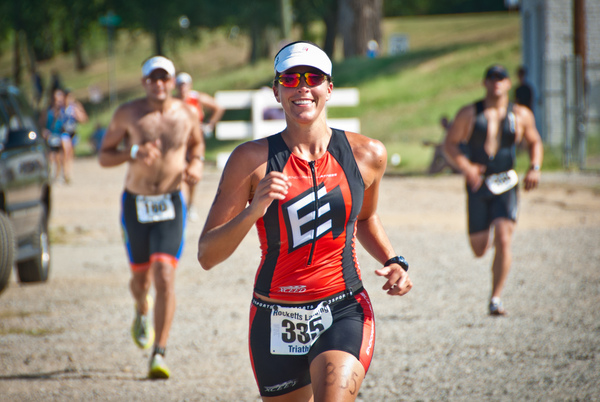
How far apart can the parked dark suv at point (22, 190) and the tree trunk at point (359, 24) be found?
26928 mm

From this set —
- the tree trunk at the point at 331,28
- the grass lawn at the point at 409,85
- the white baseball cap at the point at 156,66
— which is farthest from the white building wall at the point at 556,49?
the tree trunk at the point at 331,28

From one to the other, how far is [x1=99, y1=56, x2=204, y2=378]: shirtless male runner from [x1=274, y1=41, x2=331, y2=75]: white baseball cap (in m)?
2.84

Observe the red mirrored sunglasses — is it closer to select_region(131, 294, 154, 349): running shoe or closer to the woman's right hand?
the woman's right hand

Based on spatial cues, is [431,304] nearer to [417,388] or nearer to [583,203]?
[417,388]

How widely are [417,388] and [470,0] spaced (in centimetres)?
7940

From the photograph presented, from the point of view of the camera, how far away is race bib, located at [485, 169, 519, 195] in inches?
281

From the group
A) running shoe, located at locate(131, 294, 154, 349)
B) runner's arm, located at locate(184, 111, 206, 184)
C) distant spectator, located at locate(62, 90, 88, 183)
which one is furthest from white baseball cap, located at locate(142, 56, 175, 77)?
distant spectator, located at locate(62, 90, 88, 183)

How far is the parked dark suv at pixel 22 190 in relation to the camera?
746 cm

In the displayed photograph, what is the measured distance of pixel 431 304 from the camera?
24.3 ft

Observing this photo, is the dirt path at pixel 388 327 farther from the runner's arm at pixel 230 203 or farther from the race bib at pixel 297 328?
the runner's arm at pixel 230 203

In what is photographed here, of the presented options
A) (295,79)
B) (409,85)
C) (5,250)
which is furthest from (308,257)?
(409,85)

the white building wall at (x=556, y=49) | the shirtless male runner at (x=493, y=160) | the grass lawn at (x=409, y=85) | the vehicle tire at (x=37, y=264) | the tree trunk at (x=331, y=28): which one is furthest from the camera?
the tree trunk at (x=331, y=28)

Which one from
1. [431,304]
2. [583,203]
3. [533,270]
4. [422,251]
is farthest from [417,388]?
[583,203]

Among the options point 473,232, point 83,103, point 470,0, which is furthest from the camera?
point 470,0
